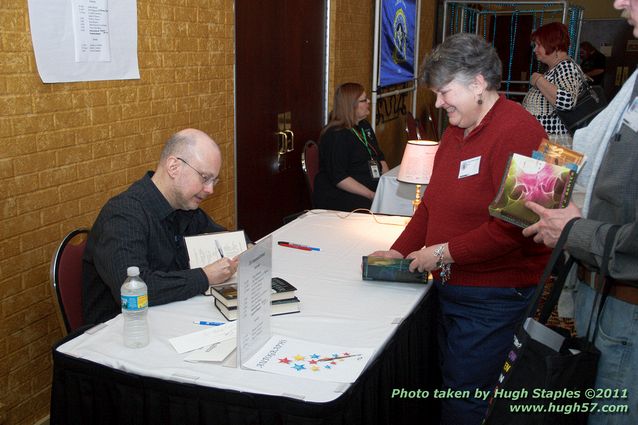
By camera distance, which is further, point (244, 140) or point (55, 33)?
point (244, 140)

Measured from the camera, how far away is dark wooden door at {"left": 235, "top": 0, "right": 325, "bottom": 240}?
4.30 m

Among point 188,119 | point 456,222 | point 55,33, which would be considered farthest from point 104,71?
point 456,222

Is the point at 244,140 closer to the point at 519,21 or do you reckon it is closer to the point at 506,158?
the point at 506,158

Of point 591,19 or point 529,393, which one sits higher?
point 591,19

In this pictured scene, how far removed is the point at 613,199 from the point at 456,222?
27.4 inches

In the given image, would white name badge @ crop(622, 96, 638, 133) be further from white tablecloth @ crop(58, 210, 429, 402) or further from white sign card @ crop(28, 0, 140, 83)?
white sign card @ crop(28, 0, 140, 83)

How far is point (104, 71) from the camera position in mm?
2900

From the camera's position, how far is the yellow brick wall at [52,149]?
97.0 inches

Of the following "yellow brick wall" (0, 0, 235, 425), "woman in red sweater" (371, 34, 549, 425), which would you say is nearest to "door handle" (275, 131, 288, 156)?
"yellow brick wall" (0, 0, 235, 425)

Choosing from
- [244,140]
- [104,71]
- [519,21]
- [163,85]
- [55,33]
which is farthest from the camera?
[519,21]

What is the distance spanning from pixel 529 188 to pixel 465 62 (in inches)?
21.9

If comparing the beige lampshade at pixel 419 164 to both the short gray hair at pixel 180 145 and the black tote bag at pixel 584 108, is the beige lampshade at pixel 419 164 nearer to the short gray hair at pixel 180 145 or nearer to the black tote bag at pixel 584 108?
the short gray hair at pixel 180 145

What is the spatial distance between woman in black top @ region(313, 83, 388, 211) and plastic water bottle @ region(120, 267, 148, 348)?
2878 millimetres

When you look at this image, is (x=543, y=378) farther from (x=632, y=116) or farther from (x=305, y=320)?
(x=305, y=320)
